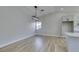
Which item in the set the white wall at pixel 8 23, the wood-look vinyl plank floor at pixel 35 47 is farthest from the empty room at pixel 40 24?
the wood-look vinyl plank floor at pixel 35 47

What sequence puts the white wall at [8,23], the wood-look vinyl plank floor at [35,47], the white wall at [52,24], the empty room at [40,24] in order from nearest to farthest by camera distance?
the wood-look vinyl plank floor at [35,47] → the white wall at [8,23] → the empty room at [40,24] → the white wall at [52,24]

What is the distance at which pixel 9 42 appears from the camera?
6234 mm

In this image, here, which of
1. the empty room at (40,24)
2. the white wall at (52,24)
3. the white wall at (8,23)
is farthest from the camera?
the white wall at (52,24)

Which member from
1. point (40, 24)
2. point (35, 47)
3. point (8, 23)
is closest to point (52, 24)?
point (40, 24)

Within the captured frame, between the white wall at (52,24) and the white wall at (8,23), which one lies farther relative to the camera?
the white wall at (52,24)

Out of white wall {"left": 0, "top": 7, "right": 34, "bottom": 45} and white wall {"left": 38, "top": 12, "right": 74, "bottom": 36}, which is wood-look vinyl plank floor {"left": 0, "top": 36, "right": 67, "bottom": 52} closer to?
white wall {"left": 0, "top": 7, "right": 34, "bottom": 45}

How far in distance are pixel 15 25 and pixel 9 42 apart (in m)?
1.30

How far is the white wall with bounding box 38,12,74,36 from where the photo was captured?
1214cm

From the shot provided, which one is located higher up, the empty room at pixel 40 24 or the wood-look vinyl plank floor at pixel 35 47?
the empty room at pixel 40 24

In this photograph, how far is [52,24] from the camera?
40.8 feet

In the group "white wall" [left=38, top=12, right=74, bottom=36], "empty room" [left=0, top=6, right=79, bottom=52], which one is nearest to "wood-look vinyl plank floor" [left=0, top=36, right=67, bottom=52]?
"empty room" [left=0, top=6, right=79, bottom=52]

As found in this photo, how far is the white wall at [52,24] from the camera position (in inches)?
478

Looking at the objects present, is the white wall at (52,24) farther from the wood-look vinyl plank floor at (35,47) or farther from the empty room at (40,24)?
the wood-look vinyl plank floor at (35,47)

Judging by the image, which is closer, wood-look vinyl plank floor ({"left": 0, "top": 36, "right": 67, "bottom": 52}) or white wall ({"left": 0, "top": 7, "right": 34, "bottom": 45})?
wood-look vinyl plank floor ({"left": 0, "top": 36, "right": 67, "bottom": 52})
